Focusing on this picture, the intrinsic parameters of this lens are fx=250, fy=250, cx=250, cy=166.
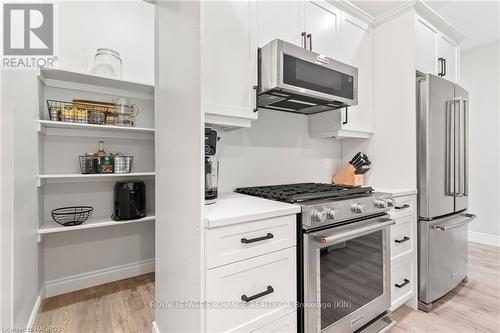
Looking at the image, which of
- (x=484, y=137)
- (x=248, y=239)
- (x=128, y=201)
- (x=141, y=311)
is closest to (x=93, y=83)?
(x=128, y=201)

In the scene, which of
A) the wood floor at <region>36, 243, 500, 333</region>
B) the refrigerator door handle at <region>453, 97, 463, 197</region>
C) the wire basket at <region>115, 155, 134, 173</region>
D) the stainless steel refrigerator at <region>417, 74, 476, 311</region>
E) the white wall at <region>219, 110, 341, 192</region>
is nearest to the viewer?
the wood floor at <region>36, 243, 500, 333</region>

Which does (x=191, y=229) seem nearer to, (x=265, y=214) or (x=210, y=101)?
(x=265, y=214)

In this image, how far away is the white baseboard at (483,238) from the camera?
342cm

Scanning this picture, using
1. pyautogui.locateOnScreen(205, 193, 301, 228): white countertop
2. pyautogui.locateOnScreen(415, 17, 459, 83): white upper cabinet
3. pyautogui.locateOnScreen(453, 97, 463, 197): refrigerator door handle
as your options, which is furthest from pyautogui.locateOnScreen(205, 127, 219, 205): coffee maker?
pyautogui.locateOnScreen(453, 97, 463, 197): refrigerator door handle

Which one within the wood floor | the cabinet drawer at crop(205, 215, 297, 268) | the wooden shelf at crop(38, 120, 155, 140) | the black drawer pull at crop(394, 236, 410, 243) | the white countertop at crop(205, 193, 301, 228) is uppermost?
the wooden shelf at crop(38, 120, 155, 140)

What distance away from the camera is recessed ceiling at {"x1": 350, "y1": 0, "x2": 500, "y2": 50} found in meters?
2.35

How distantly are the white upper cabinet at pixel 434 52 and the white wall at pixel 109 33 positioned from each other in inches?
102

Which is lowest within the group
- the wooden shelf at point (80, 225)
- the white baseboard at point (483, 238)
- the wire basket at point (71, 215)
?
the white baseboard at point (483, 238)

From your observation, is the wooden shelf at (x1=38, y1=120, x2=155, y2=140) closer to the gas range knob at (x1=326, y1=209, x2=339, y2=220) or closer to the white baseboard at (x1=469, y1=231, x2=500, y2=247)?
the gas range knob at (x1=326, y1=209, x2=339, y2=220)

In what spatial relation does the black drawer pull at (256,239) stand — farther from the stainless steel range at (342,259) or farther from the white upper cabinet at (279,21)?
the white upper cabinet at (279,21)

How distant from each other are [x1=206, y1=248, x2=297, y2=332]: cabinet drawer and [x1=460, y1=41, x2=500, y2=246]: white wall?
12.5 ft

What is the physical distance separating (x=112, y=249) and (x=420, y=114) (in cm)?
313

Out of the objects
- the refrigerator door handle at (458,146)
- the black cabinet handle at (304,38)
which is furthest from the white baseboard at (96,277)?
the refrigerator door handle at (458,146)

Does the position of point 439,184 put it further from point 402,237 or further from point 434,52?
point 434,52
